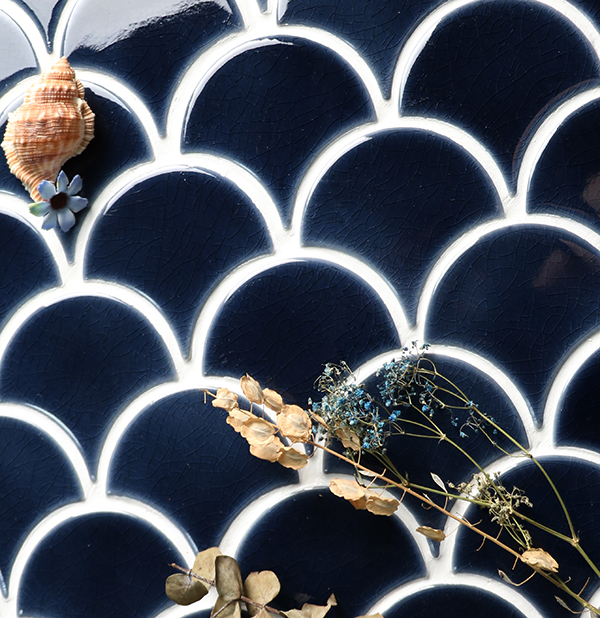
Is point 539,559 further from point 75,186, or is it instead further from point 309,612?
point 75,186

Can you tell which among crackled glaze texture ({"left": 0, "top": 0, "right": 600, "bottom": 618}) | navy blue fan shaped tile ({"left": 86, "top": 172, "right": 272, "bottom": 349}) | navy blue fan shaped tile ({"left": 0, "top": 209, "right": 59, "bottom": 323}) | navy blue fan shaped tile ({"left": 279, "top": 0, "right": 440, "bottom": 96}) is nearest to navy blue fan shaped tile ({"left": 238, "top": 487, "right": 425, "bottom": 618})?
crackled glaze texture ({"left": 0, "top": 0, "right": 600, "bottom": 618})

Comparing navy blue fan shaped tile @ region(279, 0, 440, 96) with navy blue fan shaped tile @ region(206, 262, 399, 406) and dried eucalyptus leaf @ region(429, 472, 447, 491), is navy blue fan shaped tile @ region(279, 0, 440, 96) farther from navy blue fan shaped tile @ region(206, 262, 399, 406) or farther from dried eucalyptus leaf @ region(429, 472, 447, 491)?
dried eucalyptus leaf @ region(429, 472, 447, 491)

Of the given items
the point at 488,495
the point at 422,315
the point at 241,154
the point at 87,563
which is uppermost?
the point at 241,154

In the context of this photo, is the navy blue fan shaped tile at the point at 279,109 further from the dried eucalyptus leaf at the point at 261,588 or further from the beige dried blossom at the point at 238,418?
the dried eucalyptus leaf at the point at 261,588

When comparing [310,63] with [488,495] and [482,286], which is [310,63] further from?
[488,495]

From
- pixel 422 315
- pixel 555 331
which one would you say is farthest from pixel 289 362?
pixel 555 331

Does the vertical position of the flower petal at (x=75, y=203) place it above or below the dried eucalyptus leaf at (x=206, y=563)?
above

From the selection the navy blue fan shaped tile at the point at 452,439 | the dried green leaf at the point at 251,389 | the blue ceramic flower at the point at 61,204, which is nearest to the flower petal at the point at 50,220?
the blue ceramic flower at the point at 61,204
